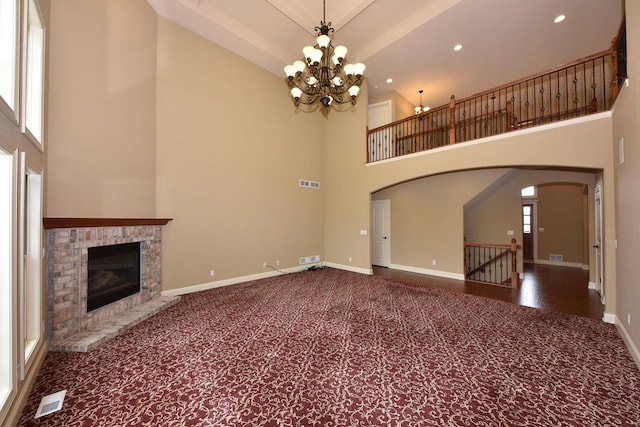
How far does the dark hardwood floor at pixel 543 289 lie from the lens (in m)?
4.34

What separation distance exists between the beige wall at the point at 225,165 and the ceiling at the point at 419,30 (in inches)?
21.6

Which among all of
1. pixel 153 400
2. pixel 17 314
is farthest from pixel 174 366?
pixel 17 314

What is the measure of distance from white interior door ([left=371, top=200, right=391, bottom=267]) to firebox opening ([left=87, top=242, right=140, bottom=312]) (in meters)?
6.41

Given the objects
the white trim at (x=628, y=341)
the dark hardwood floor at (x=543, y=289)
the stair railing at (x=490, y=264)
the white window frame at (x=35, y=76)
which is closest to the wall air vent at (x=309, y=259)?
the dark hardwood floor at (x=543, y=289)

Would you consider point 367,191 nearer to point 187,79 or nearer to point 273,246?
point 273,246

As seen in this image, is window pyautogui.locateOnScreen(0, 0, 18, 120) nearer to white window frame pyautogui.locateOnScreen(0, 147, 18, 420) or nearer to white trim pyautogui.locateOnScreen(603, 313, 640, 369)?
white window frame pyautogui.locateOnScreen(0, 147, 18, 420)

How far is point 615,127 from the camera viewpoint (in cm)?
331

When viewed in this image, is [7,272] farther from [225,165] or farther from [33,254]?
[225,165]

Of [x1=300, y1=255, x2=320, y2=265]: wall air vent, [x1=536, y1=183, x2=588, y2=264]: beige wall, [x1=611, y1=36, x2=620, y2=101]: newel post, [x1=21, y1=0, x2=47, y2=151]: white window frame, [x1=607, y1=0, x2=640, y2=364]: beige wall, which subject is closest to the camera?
[x1=607, y1=0, x2=640, y2=364]: beige wall

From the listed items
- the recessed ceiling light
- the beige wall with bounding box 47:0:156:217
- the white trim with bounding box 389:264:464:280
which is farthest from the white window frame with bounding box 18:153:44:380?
the recessed ceiling light

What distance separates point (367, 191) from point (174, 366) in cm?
545

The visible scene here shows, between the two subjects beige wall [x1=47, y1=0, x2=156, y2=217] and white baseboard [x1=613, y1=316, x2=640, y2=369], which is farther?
beige wall [x1=47, y1=0, x2=156, y2=217]

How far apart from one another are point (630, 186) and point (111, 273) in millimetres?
6780

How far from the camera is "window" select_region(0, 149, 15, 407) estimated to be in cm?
187
